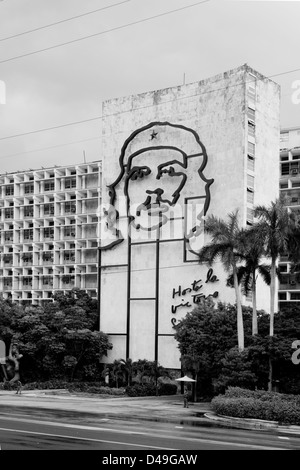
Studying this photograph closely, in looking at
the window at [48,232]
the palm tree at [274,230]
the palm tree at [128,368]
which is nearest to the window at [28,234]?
the window at [48,232]

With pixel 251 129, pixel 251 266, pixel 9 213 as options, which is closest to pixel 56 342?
pixel 251 266

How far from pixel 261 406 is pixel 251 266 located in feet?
44.3

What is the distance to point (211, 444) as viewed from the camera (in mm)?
22875

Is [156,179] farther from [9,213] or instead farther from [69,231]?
[9,213]

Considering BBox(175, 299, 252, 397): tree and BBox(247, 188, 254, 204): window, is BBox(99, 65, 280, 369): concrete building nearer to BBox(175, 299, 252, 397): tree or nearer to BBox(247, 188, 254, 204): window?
BBox(247, 188, 254, 204): window

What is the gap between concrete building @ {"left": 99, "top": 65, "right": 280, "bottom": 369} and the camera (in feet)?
196

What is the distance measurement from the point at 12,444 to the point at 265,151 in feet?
147

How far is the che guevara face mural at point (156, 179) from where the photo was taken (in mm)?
61844

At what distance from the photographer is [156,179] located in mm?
64750

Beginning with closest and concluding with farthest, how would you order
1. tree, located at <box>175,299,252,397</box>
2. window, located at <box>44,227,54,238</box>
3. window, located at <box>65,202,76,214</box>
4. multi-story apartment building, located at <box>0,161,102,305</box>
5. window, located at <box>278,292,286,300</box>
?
tree, located at <box>175,299,252,397</box> → window, located at <box>278,292,286,300</box> → multi-story apartment building, located at <box>0,161,102,305</box> → window, located at <box>65,202,76,214</box> → window, located at <box>44,227,54,238</box>

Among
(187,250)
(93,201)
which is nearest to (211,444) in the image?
(187,250)

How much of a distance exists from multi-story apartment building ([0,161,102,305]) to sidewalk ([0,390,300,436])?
58.9m

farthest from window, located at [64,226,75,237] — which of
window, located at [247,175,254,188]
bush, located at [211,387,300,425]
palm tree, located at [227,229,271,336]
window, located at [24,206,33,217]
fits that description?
bush, located at [211,387,300,425]
